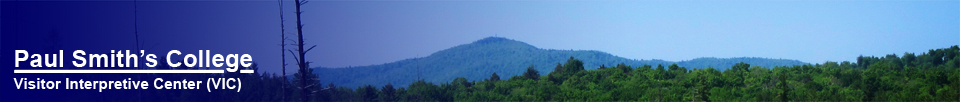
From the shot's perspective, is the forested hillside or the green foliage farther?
the green foliage

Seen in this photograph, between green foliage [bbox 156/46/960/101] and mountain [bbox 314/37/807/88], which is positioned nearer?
green foliage [bbox 156/46/960/101]

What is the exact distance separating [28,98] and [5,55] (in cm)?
323

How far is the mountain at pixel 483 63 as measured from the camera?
121750 millimetres

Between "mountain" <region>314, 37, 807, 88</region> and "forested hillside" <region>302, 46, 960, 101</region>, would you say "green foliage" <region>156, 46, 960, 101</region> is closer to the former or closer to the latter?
"forested hillside" <region>302, 46, 960, 101</region>

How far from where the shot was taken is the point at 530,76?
228ft

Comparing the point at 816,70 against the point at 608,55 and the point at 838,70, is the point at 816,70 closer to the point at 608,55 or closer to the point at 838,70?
the point at 838,70

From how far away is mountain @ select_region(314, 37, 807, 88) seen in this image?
4793 inches

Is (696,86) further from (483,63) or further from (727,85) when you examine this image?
(483,63)

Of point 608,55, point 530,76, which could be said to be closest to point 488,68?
point 608,55

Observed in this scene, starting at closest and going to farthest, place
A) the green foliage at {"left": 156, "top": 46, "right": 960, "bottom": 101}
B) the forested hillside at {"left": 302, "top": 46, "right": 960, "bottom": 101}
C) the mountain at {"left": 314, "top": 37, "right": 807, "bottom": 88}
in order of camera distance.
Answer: the forested hillside at {"left": 302, "top": 46, "right": 960, "bottom": 101}, the green foliage at {"left": 156, "top": 46, "right": 960, "bottom": 101}, the mountain at {"left": 314, "top": 37, "right": 807, "bottom": 88}

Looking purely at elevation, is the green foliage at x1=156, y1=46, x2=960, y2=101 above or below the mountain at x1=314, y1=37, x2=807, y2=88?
below

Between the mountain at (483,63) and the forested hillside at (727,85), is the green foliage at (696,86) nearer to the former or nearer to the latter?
the forested hillside at (727,85)

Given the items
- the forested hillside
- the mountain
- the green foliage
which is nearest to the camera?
the forested hillside

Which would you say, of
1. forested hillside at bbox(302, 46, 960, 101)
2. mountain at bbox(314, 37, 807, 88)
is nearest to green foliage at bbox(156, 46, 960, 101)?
forested hillside at bbox(302, 46, 960, 101)
